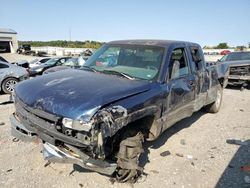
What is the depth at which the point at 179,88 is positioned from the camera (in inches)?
173

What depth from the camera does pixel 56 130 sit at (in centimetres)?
296

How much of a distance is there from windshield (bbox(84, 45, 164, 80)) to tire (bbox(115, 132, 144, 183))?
1103 mm

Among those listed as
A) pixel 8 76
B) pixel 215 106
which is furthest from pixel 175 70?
pixel 8 76

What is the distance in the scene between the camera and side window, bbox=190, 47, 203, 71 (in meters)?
5.31

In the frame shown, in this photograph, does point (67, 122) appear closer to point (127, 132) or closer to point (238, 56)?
point (127, 132)

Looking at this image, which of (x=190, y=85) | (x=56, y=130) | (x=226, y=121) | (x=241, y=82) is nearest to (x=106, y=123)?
(x=56, y=130)

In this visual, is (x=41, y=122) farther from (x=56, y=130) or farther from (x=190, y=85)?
(x=190, y=85)

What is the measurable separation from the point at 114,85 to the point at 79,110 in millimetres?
784

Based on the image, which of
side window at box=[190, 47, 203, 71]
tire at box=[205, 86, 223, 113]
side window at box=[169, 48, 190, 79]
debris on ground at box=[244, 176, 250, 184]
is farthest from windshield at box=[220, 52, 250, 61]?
debris on ground at box=[244, 176, 250, 184]

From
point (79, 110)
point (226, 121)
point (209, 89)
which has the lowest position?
point (226, 121)

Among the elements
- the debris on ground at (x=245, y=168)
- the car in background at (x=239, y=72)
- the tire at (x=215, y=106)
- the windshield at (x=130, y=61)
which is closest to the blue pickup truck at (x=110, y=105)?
the windshield at (x=130, y=61)

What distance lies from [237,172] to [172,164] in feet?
3.31

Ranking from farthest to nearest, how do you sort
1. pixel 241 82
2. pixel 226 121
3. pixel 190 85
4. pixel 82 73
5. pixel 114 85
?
1. pixel 241 82
2. pixel 226 121
3. pixel 190 85
4. pixel 82 73
5. pixel 114 85

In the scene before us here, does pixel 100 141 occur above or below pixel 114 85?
below
